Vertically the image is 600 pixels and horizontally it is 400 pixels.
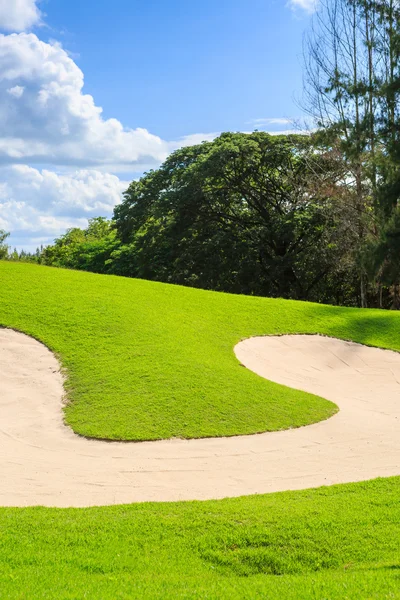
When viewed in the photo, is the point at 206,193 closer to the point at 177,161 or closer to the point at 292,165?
the point at 177,161

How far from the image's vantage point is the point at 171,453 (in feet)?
33.3

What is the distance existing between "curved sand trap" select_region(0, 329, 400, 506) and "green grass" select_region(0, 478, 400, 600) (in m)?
1.11

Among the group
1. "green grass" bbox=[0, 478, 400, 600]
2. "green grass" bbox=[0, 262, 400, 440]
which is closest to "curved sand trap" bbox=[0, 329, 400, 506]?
"green grass" bbox=[0, 262, 400, 440]

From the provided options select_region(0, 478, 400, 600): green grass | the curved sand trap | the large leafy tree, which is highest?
the large leafy tree

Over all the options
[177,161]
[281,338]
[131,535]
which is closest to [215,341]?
[281,338]

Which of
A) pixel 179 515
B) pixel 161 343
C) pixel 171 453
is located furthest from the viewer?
pixel 161 343

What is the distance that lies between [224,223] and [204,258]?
302 centimetres

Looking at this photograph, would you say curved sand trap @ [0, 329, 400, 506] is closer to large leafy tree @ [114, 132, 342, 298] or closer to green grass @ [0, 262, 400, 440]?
green grass @ [0, 262, 400, 440]

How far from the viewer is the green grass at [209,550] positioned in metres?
5.01

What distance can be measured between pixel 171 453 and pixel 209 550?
4.19m

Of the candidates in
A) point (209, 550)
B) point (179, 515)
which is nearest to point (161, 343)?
point (179, 515)

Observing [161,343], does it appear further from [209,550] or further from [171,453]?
[209,550]

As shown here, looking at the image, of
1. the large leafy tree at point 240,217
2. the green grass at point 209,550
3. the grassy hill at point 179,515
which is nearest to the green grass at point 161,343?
the grassy hill at point 179,515

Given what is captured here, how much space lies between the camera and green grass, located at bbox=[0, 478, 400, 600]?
501 centimetres
